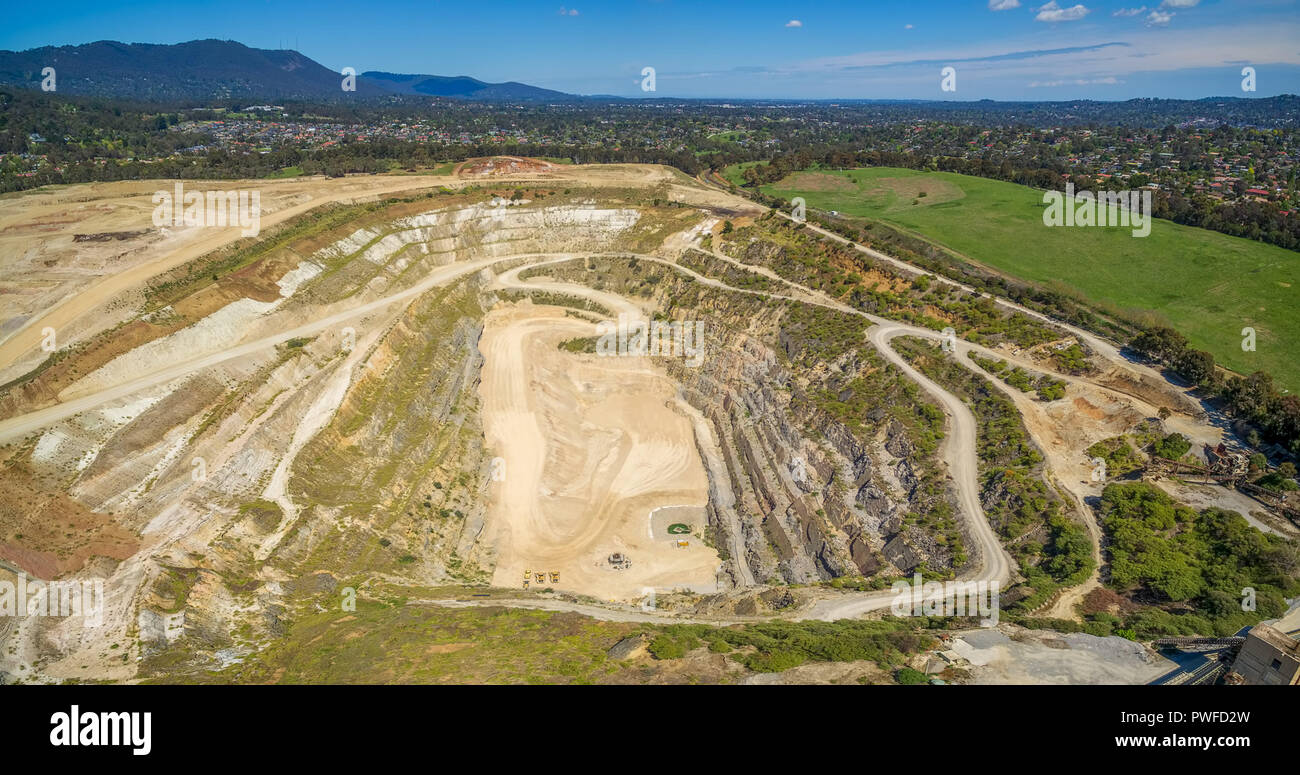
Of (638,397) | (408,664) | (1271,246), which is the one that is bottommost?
(408,664)

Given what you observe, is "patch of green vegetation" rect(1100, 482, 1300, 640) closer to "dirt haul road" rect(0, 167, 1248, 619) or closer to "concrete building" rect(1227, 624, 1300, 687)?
"concrete building" rect(1227, 624, 1300, 687)

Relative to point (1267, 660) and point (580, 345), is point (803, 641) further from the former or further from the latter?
point (580, 345)

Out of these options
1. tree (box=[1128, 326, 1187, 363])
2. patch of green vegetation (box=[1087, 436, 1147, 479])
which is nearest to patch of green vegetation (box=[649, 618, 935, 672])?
patch of green vegetation (box=[1087, 436, 1147, 479])

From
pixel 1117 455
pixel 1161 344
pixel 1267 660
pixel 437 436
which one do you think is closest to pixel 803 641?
pixel 1267 660
